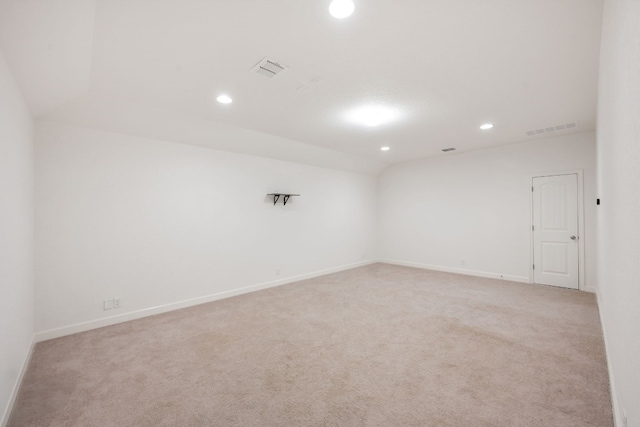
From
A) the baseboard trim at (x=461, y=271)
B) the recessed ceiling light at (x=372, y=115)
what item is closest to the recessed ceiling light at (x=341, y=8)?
the recessed ceiling light at (x=372, y=115)

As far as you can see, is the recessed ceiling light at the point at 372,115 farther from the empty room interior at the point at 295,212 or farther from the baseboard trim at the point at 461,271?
the baseboard trim at the point at 461,271

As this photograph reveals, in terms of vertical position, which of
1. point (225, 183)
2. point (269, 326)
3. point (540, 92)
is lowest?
point (269, 326)

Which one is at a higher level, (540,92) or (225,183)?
(540,92)

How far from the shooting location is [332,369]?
2291 mm

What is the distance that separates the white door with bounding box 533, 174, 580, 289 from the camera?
462 cm

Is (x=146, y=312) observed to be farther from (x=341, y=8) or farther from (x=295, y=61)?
(x=341, y=8)

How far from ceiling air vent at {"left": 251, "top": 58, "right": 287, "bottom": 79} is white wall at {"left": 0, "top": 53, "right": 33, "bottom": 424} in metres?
1.77

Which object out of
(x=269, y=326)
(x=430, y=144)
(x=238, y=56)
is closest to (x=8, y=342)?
(x=269, y=326)

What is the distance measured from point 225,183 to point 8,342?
3.00 metres

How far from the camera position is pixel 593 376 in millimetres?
2133

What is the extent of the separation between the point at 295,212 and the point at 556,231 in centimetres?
500

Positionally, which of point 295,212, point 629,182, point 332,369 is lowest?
point 332,369

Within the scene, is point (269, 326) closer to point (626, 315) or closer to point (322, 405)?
point (322, 405)

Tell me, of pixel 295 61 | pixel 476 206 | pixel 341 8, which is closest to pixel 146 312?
pixel 295 61
